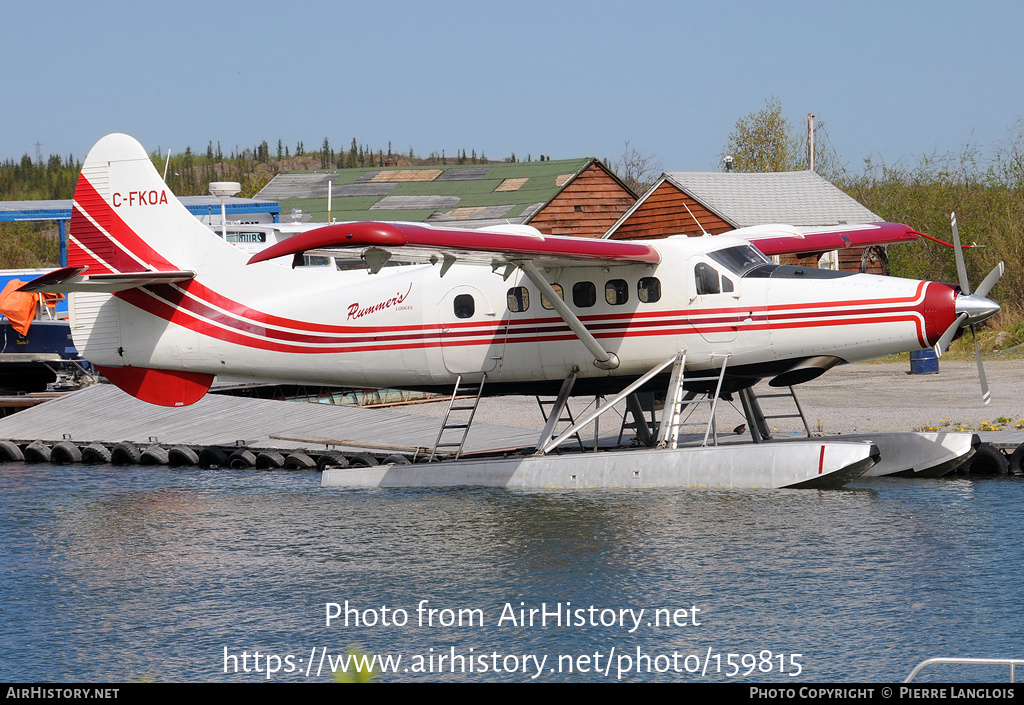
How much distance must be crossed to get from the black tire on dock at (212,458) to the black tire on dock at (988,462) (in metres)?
11.2

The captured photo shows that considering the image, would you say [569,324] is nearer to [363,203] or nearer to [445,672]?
[445,672]

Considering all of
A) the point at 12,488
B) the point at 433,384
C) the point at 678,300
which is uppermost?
the point at 678,300

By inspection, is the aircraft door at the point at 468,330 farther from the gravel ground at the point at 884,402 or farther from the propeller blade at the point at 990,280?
the propeller blade at the point at 990,280

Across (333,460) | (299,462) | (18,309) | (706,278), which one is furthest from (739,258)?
(18,309)

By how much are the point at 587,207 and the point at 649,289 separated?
22.3m

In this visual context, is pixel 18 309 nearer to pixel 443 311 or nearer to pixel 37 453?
pixel 37 453

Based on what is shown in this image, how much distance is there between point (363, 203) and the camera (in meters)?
45.8

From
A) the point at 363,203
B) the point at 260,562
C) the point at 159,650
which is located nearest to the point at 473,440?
the point at 260,562

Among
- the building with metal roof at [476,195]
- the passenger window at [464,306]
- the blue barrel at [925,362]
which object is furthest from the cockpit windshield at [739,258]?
the building with metal roof at [476,195]

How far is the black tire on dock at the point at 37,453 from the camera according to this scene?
2003cm

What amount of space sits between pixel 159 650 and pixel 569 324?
22.8 feet

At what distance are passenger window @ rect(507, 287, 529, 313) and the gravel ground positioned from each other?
4674mm

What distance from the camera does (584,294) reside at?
14719 mm
